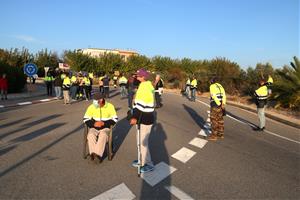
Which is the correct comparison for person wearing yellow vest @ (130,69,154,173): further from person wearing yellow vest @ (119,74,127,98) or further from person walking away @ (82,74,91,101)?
person wearing yellow vest @ (119,74,127,98)

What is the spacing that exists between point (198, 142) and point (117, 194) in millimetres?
4482

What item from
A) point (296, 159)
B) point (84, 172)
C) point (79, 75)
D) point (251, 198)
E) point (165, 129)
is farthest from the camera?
point (79, 75)

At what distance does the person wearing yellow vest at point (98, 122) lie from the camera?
6.59m

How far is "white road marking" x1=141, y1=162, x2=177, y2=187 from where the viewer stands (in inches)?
221

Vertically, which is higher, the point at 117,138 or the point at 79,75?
the point at 79,75

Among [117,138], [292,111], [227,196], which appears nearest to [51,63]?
[292,111]

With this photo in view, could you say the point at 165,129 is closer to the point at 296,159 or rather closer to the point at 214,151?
the point at 214,151

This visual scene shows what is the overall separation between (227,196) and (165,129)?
5916 mm

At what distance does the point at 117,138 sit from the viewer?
9148 mm

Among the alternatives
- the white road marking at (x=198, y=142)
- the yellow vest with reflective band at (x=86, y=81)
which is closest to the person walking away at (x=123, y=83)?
the yellow vest with reflective band at (x=86, y=81)

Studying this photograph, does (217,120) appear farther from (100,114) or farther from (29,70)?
(29,70)

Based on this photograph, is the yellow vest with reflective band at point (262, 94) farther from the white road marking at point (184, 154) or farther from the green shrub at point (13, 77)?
the green shrub at point (13, 77)

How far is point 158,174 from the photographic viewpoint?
595cm

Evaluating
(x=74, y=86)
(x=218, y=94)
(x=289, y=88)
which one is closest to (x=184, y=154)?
(x=218, y=94)
